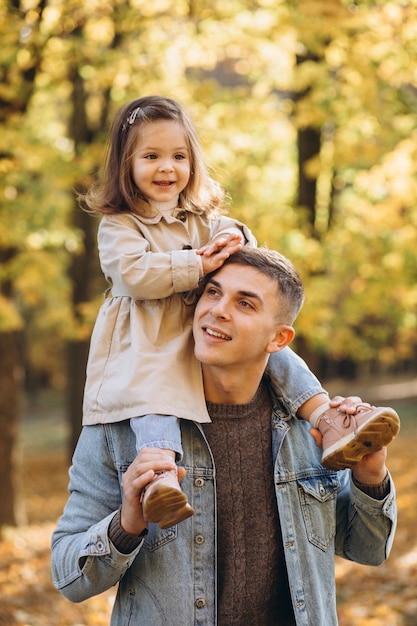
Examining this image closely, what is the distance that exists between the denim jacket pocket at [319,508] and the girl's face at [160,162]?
107 centimetres

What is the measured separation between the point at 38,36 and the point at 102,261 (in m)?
5.88

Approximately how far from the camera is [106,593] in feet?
25.7

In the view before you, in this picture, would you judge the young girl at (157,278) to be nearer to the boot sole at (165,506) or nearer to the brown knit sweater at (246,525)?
the boot sole at (165,506)

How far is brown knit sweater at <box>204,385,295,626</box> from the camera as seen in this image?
2.49m

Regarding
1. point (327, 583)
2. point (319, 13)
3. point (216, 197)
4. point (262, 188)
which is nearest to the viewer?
point (327, 583)

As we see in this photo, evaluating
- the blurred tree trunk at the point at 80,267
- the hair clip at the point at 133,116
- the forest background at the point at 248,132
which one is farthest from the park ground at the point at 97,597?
the hair clip at the point at 133,116

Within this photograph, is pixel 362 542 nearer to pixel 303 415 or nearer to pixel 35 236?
pixel 303 415

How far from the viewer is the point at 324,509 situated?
264 cm

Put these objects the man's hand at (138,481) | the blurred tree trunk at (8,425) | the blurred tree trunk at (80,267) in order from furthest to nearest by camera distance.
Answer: the blurred tree trunk at (80,267), the blurred tree trunk at (8,425), the man's hand at (138,481)

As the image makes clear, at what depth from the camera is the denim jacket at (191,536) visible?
2402mm

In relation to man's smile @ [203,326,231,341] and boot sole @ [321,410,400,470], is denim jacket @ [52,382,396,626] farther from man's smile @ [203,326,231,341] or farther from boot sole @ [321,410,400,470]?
man's smile @ [203,326,231,341]

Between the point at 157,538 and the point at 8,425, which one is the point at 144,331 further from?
the point at 8,425

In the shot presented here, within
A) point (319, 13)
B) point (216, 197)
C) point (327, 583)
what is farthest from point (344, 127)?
point (327, 583)

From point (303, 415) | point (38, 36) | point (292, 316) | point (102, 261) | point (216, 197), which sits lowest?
point (303, 415)
